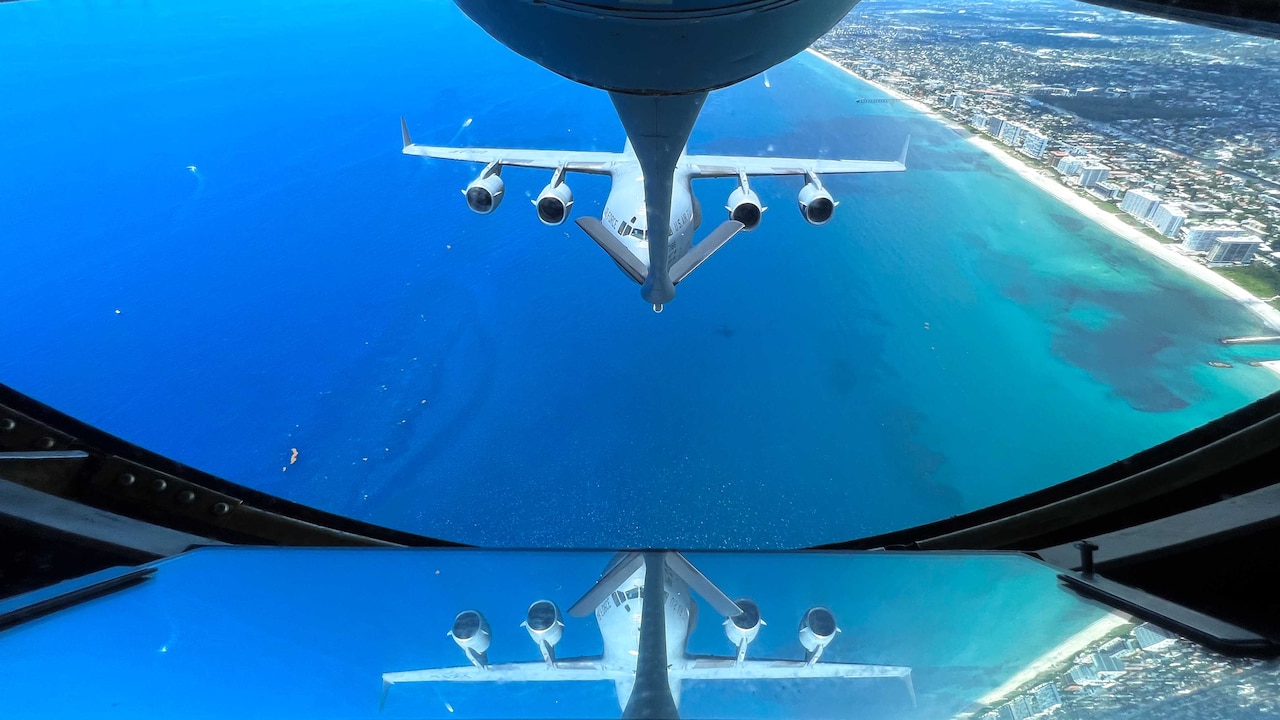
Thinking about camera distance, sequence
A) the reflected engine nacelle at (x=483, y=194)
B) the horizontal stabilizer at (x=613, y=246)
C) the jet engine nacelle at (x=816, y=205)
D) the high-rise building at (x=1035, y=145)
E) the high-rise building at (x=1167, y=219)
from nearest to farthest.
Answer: the horizontal stabilizer at (x=613, y=246) → the jet engine nacelle at (x=816, y=205) → the reflected engine nacelle at (x=483, y=194) → the high-rise building at (x=1167, y=219) → the high-rise building at (x=1035, y=145)

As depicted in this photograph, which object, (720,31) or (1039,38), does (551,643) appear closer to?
(720,31)

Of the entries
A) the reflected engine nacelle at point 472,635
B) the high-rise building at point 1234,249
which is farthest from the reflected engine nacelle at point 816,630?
the high-rise building at point 1234,249

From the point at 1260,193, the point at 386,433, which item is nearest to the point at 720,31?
the point at 386,433

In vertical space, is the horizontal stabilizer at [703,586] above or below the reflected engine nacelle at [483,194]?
above

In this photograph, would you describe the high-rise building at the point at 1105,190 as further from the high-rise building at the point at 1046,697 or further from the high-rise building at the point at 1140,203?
the high-rise building at the point at 1046,697

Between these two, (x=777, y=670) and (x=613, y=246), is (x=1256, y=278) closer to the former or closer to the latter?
(x=613, y=246)

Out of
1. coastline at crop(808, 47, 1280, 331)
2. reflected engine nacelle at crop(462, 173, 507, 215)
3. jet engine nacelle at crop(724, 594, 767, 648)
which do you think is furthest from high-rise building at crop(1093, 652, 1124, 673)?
coastline at crop(808, 47, 1280, 331)

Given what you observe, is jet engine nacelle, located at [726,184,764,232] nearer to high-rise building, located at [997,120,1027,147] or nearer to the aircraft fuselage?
the aircraft fuselage
